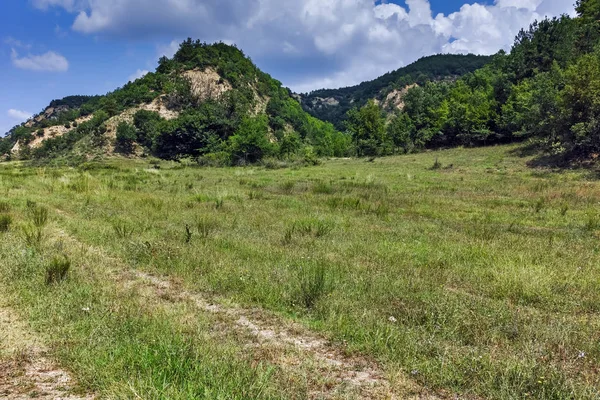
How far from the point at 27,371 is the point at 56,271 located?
113 inches

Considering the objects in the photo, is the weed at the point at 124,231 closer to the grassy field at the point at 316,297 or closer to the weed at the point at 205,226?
the grassy field at the point at 316,297

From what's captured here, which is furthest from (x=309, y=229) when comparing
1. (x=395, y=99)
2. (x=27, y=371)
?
(x=395, y=99)

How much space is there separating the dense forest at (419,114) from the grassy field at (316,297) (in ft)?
108

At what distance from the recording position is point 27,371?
383cm

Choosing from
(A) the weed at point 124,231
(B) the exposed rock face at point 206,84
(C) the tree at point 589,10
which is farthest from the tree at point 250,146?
(C) the tree at point 589,10

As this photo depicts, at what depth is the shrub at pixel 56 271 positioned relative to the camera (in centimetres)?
616

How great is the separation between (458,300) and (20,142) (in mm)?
139127

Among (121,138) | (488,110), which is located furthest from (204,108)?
(488,110)

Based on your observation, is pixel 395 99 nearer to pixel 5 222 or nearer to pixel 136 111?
pixel 136 111

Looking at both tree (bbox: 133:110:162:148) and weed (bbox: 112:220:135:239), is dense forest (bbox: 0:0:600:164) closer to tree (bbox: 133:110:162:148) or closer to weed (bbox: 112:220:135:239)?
tree (bbox: 133:110:162:148)

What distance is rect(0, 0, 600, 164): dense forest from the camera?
37.2 meters

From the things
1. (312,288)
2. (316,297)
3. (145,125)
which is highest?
(145,125)

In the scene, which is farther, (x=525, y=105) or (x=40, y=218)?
(x=525, y=105)

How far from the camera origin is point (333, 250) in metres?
8.62
